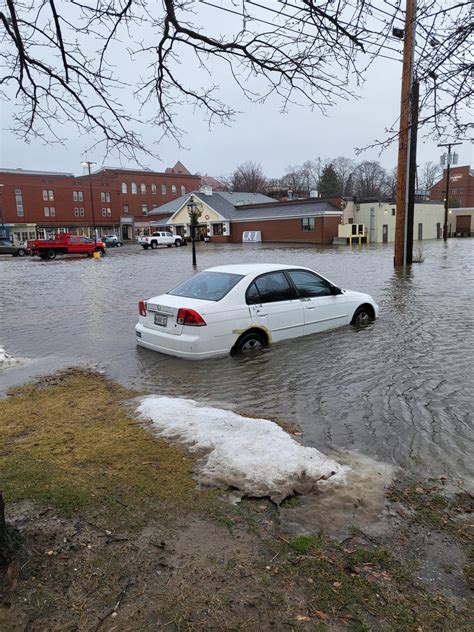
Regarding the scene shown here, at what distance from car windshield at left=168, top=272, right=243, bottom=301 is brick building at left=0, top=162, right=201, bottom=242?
216ft

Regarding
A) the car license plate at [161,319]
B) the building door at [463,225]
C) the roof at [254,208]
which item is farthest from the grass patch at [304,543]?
the building door at [463,225]

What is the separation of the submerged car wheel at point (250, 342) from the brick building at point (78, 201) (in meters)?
66.7

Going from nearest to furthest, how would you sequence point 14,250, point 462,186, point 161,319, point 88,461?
point 88,461, point 161,319, point 14,250, point 462,186

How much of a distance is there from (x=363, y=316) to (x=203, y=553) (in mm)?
7738

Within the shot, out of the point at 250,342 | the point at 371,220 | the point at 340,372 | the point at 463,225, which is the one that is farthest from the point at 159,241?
the point at 340,372

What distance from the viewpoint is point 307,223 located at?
5166 centimetres

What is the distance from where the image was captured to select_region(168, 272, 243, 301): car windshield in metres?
7.50

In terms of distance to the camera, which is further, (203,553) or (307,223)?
(307,223)

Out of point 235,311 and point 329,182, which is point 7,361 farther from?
point 329,182

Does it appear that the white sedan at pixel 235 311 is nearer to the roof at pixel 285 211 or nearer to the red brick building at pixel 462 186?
the roof at pixel 285 211

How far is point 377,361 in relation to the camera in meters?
7.40

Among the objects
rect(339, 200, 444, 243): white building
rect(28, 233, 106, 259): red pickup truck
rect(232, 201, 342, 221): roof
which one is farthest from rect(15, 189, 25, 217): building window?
rect(339, 200, 444, 243): white building

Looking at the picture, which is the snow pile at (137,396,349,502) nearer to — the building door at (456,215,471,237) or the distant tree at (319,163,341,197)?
the building door at (456,215,471,237)

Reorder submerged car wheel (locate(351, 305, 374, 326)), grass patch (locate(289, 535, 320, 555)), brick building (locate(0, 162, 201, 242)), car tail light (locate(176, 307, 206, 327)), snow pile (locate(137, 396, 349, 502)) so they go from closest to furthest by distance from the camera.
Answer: grass patch (locate(289, 535, 320, 555)), snow pile (locate(137, 396, 349, 502)), car tail light (locate(176, 307, 206, 327)), submerged car wheel (locate(351, 305, 374, 326)), brick building (locate(0, 162, 201, 242))
